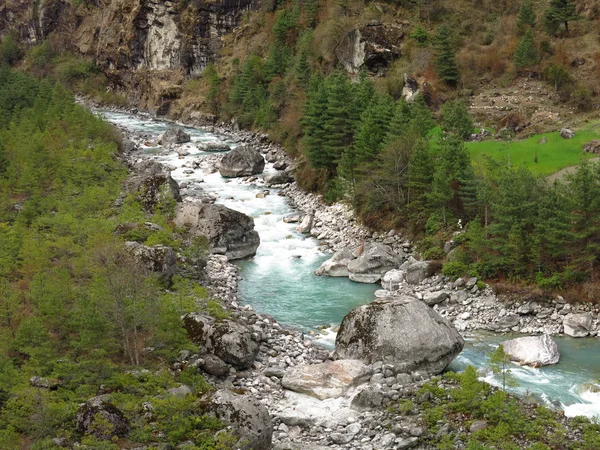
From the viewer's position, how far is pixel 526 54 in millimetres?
62156

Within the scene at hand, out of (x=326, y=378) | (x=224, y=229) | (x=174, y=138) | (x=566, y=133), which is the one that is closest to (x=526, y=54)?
(x=566, y=133)

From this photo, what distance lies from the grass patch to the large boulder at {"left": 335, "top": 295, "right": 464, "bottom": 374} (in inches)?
670

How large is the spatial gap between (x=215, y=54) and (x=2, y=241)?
93.4 m

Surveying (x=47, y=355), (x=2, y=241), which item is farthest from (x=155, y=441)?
(x=2, y=241)

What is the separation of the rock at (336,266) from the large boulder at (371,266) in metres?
0.46

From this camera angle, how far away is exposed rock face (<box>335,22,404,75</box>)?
2945 inches

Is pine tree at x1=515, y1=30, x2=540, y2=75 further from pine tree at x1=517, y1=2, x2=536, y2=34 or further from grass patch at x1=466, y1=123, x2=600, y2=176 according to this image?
grass patch at x1=466, y1=123, x2=600, y2=176

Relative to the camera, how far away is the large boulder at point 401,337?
2667 centimetres

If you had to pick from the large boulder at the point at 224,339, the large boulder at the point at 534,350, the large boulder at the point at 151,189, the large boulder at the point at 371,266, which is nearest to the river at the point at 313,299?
the large boulder at the point at 534,350

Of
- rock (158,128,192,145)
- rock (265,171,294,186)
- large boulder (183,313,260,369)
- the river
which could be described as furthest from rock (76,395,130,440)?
rock (158,128,192,145)

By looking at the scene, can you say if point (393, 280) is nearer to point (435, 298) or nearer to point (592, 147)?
point (435, 298)

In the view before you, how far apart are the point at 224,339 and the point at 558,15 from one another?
2302 inches

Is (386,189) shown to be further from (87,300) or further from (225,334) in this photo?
(87,300)

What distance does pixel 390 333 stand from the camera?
2720 cm
